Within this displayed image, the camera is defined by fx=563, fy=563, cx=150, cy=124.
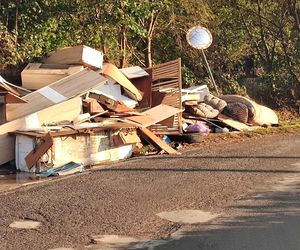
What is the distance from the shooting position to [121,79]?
1467cm

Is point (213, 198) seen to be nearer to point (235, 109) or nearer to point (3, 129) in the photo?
point (3, 129)

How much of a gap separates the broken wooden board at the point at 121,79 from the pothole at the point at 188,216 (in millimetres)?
7563

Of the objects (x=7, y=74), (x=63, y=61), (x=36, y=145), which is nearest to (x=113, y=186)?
(x=36, y=145)

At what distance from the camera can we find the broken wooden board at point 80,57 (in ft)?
47.5

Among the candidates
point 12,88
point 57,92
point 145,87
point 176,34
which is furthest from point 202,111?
point 12,88

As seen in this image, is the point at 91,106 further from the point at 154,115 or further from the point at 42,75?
the point at 42,75

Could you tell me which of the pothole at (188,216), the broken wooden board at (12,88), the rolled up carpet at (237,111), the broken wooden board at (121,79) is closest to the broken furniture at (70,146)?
the broken wooden board at (12,88)

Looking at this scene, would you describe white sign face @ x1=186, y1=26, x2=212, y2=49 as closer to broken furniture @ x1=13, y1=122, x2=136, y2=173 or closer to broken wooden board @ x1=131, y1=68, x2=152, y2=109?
broken wooden board @ x1=131, y1=68, x2=152, y2=109

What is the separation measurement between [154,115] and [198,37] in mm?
6426

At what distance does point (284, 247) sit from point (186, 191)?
291cm

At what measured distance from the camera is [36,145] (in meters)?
11.1

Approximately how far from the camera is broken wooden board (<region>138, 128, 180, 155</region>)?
504 inches

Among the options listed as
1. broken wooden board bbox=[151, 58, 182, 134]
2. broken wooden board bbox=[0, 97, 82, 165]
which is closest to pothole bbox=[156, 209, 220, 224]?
broken wooden board bbox=[0, 97, 82, 165]

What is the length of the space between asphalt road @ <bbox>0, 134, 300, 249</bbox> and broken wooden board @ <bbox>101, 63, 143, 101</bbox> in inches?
131
